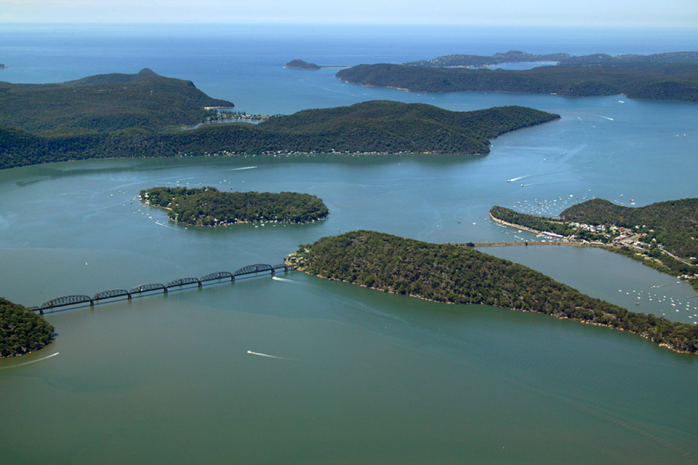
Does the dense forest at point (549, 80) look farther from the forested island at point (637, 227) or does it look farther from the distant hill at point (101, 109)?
the forested island at point (637, 227)

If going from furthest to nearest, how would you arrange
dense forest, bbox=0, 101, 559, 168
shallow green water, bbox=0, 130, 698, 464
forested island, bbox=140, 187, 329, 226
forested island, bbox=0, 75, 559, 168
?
forested island, bbox=0, 75, 559, 168 < dense forest, bbox=0, 101, 559, 168 < forested island, bbox=140, 187, 329, 226 < shallow green water, bbox=0, 130, 698, 464

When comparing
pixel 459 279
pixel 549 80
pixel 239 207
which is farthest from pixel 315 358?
pixel 549 80

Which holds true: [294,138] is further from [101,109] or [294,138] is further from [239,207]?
[101,109]

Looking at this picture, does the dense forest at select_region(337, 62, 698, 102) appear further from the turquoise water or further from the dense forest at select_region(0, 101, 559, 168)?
the turquoise water

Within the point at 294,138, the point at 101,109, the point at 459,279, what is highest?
the point at 101,109

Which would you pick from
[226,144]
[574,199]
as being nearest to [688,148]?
[574,199]

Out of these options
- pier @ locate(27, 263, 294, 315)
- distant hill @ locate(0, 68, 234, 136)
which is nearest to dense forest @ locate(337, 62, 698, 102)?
distant hill @ locate(0, 68, 234, 136)

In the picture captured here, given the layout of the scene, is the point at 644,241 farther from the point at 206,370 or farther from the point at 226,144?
the point at 226,144
